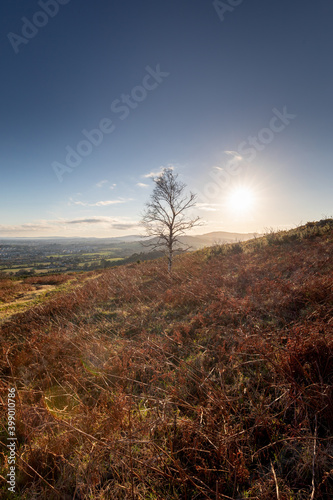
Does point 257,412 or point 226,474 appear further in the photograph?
point 257,412

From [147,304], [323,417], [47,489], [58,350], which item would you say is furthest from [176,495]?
[147,304]

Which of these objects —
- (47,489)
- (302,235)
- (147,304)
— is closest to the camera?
(47,489)

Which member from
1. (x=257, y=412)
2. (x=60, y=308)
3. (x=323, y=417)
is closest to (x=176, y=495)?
(x=257, y=412)

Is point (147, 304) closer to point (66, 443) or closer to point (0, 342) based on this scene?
point (0, 342)

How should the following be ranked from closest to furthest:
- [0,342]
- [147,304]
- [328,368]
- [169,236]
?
1. [328,368]
2. [0,342]
3. [147,304]
4. [169,236]

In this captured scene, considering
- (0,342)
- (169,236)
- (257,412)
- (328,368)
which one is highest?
(169,236)

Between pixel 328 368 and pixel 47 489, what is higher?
pixel 328 368

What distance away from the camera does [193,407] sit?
237cm

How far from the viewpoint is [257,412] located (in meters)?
2.41

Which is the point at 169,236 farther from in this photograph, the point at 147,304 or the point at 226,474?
the point at 226,474

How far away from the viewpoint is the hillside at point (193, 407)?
1.97 meters

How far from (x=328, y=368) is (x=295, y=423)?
1.09 metres

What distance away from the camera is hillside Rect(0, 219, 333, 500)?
1.97 m

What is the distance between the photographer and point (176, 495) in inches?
74.6
